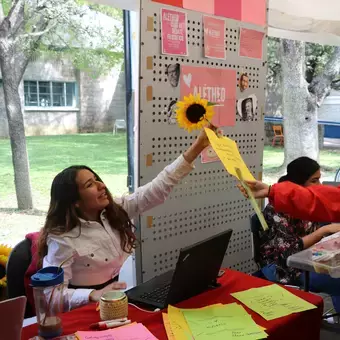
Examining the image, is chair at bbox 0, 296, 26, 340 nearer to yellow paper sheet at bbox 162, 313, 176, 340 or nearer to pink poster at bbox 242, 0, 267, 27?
yellow paper sheet at bbox 162, 313, 176, 340

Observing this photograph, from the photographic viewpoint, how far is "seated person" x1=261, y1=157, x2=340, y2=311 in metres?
2.36

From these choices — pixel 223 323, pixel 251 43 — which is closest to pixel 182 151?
pixel 251 43

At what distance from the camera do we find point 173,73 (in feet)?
7.02

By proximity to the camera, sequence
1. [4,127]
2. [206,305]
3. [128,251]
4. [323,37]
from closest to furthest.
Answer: [206,305] < [128,251] < [4,127] < [323,37]

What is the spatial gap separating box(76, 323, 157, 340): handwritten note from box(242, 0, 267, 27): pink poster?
1.93 metres

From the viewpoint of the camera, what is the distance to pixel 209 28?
228cm

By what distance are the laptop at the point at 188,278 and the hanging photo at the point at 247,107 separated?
3.59 ft

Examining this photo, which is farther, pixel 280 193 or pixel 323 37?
pixel 323 37

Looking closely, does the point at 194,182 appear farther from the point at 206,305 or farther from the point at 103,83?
the point at 103,83

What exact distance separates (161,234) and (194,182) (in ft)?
1.17

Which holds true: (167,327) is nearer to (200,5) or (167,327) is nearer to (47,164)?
(200,5)

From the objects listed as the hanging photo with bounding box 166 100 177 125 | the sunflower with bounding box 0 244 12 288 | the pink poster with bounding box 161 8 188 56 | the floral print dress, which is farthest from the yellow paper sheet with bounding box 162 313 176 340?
the pink poster with bounding box 161 8 188 56

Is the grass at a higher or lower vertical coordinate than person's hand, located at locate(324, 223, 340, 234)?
higher

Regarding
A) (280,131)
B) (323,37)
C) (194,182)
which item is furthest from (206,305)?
(280,131)
